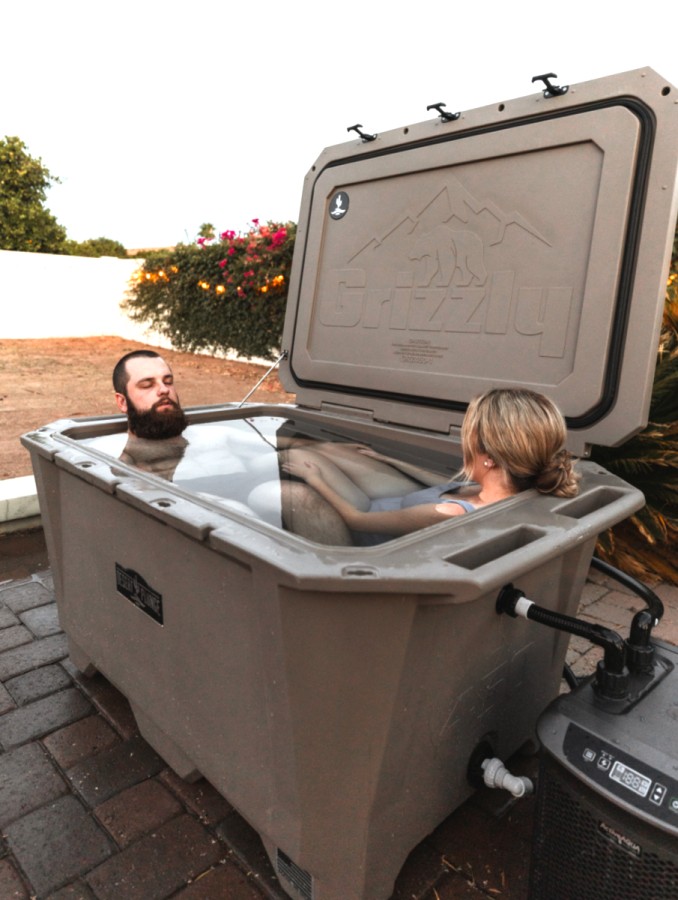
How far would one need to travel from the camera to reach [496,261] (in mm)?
1823

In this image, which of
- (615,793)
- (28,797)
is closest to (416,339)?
(615,793)

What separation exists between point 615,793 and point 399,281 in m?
1.64

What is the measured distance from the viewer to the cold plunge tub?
1.01 meters

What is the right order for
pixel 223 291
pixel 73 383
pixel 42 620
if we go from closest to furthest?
pixel 42 620 → pixel 73 383 → pixel 223 291

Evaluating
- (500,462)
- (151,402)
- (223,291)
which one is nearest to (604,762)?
(500,462)

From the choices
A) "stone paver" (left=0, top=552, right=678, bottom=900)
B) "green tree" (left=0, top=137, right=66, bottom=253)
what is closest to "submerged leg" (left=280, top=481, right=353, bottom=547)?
"stone paver" (left=0, top=552, right=678, bottom=900)

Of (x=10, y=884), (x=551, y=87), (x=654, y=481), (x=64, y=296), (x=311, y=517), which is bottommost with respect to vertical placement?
(x=10, y=884)

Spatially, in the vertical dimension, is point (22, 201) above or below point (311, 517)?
above

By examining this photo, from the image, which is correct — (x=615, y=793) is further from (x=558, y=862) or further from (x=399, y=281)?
(x=399, y=281)

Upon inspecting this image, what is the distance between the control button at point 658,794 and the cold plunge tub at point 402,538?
36 cm

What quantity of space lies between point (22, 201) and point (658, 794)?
57.4ft

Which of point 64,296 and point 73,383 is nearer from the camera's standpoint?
point 73,383

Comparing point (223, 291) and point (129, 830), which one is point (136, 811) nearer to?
point (129, 830)

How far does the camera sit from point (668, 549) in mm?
2930
